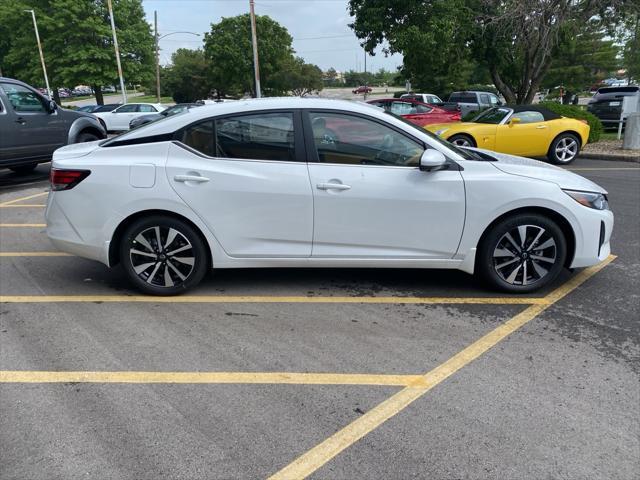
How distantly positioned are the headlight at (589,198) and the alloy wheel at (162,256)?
10.3 ft

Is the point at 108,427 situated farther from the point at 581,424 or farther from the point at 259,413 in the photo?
the point at 581,424

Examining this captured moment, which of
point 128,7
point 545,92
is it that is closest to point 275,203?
point 128,7

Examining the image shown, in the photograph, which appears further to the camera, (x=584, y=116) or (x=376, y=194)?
(x=584, y=116)

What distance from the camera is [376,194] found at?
13.7 ft

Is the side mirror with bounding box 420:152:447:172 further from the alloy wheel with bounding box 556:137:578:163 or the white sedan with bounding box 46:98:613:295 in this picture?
the alloy wheel with bounding box 556:137:578:163

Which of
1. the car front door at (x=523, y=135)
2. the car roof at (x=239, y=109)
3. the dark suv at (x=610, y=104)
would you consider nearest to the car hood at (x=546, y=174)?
the car roof at (x=239, y=109)

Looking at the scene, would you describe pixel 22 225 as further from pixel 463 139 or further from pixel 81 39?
pixel 81 39

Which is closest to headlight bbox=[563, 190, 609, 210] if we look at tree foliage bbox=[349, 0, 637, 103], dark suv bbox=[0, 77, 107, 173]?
dark suv bbox=[0, 77, 107, 173]

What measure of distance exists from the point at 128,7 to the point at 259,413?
147 feet

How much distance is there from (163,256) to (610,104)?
1901 centimetres

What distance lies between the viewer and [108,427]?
2.78 metres

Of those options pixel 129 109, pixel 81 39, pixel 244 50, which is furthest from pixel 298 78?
pixel 129 109

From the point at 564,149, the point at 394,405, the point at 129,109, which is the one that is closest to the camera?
the point at 394,405

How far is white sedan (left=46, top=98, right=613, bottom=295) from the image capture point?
4.20 meters
